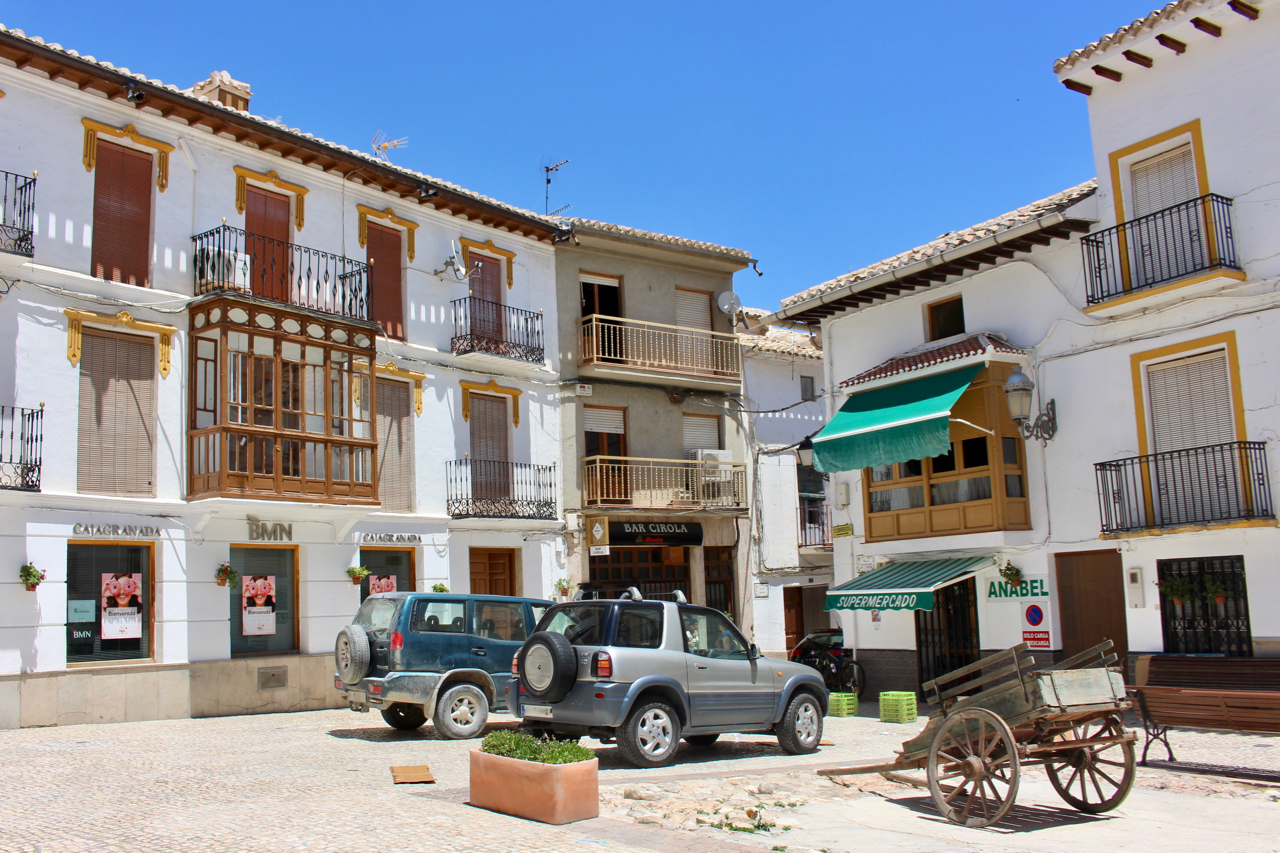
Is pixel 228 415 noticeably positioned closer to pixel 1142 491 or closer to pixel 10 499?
pixel 10 499

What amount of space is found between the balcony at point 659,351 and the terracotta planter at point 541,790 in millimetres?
16718

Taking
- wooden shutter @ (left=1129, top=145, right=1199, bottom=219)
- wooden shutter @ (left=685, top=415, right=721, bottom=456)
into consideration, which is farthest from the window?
wooden shutter @ (left=685, top=415, right=721, bottom=456)

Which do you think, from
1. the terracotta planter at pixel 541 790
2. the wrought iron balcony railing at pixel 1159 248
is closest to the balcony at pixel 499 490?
the wrought iron balcony railing at pixel 1159 248

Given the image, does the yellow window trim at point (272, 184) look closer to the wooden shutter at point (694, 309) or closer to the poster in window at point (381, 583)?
the poster in window at point (381, 583)

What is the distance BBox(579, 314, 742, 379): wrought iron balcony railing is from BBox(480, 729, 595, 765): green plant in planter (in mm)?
16430

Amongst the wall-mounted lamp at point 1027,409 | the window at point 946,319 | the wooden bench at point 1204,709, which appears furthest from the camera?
the window at point 946,319

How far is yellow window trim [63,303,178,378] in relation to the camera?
1616 centimetres

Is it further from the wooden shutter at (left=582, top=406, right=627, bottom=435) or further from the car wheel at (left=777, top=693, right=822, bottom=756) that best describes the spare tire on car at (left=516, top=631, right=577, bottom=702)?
the wooden shutter at (left=582, top=406, right=627, bottom=435)

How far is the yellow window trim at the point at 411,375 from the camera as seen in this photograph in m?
20.5

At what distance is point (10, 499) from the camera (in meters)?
15.1

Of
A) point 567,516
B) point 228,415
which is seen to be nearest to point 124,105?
point 228,415

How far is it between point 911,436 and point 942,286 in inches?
130

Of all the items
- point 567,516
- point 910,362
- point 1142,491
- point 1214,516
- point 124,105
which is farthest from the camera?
point 567,516

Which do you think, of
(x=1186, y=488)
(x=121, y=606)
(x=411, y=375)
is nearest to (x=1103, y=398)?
(x=1186, y=488)
